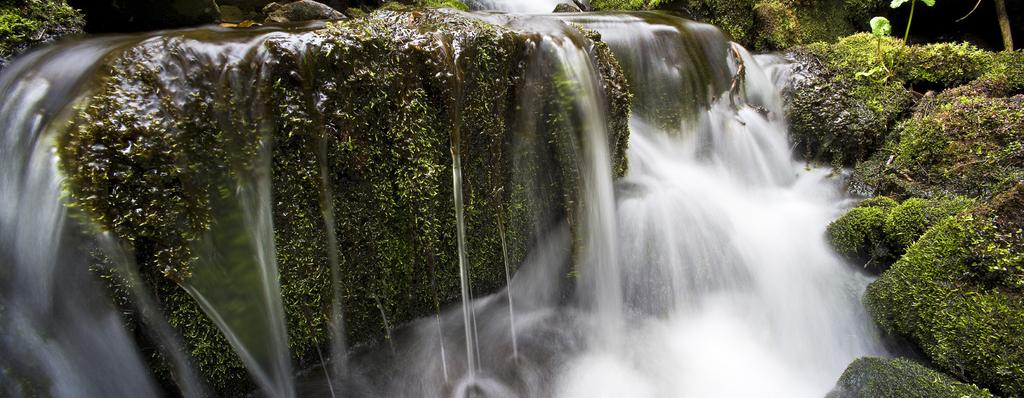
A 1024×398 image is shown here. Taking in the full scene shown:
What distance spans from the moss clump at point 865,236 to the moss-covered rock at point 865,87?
1148mm

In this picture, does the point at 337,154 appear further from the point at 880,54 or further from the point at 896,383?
the point at 880,54

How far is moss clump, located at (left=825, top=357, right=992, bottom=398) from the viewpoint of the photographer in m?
Answer: 2.22

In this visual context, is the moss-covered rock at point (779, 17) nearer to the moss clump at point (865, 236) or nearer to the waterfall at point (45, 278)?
the moss clump at point (865, 236)

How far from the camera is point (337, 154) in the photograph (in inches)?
93.5

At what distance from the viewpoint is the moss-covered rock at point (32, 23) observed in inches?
99.3

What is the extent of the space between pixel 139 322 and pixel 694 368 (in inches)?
118

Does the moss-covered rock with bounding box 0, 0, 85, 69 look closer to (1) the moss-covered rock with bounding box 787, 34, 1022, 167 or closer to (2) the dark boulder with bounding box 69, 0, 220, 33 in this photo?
(2) the dark boulder with bounding box 69, 0, 220, 33

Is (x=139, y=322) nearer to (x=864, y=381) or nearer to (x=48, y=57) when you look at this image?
(x=48, y=57)

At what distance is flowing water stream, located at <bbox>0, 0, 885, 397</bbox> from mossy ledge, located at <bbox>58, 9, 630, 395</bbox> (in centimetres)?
6

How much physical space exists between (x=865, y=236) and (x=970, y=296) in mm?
966

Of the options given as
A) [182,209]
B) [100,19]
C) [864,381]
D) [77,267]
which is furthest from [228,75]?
[864,381]

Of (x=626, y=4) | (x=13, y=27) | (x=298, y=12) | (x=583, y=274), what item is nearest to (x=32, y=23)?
(x=13, y=27)

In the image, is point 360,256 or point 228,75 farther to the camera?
point 360,256

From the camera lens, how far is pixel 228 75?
210 centimetres
